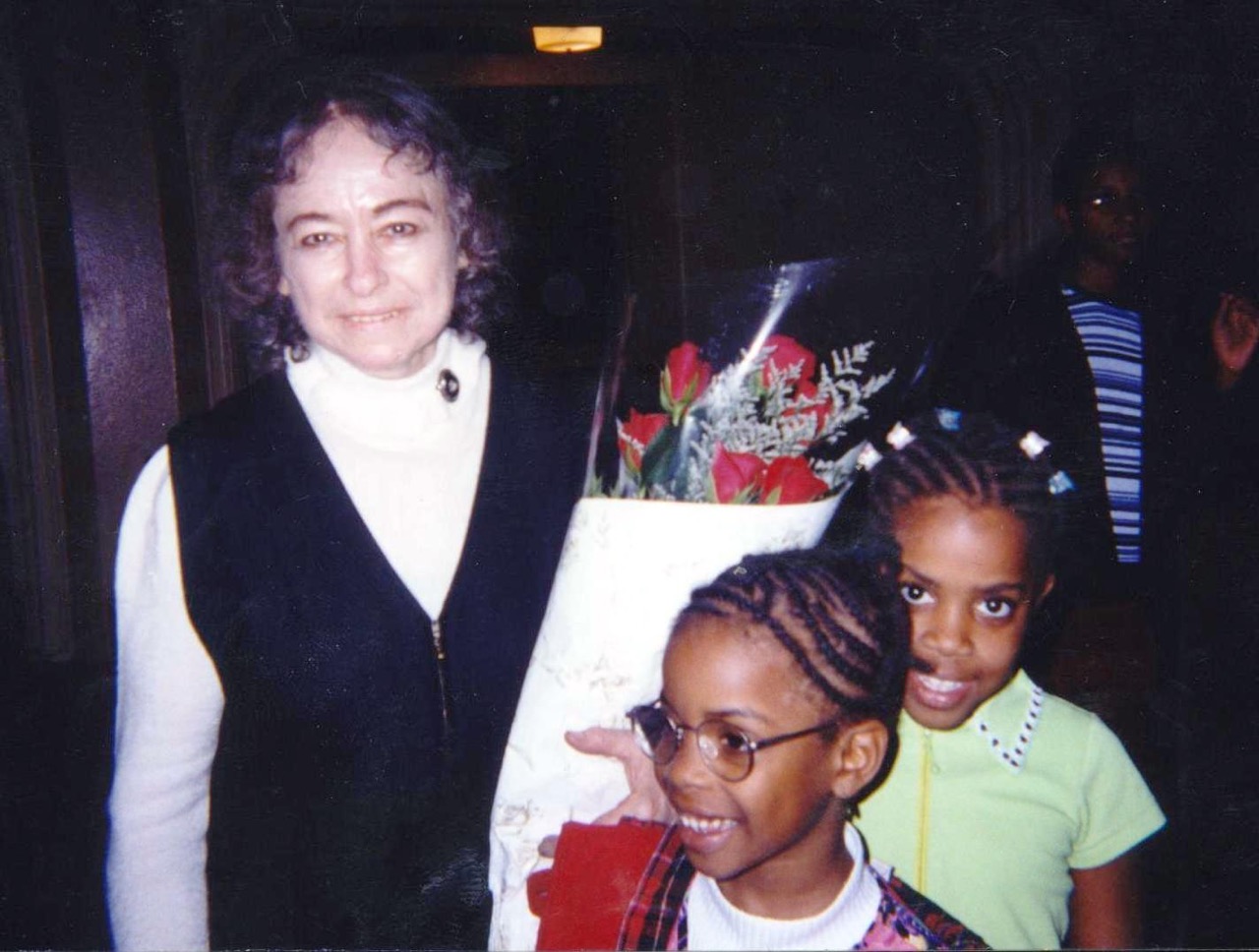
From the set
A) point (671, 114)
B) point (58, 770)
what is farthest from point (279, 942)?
point (671, 114)

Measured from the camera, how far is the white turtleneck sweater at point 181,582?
2.86ft

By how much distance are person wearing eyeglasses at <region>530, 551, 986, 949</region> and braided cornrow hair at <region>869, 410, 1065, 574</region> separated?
8 centimetres

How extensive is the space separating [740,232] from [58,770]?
3.76ft

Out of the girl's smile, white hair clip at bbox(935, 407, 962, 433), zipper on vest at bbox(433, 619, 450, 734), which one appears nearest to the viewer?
the girl's smile

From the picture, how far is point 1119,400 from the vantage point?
33.9 inches

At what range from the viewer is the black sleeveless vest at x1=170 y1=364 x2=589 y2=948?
884 millimetres

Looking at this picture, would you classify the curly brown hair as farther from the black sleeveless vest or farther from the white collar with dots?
the white collar with dots

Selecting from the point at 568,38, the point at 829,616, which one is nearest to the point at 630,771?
the point at 829,616

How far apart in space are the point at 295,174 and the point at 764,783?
77 cm

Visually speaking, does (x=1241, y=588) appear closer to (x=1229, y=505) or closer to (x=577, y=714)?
(x=1229, y=505)

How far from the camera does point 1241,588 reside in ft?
2.94

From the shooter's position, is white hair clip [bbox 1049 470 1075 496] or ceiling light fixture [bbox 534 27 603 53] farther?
ceiling light fixture [bbox 534 27 603 53]

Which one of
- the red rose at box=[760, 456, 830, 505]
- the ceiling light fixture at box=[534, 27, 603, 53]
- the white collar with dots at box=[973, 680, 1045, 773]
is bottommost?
the white collar with dots at box=[973, 680, 1045, 773]

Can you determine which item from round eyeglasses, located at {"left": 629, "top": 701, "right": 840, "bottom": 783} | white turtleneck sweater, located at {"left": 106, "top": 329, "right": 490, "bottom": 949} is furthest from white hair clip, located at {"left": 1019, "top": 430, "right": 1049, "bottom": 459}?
white turtleneck sweater, located at {"left": 106, "top": 329, "right": 490, "bottom": 949}
